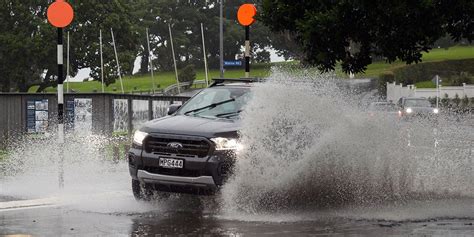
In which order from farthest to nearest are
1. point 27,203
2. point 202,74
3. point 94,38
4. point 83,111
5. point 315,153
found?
1. point 202,74
2. point 94,38
3. point 83,111
4. point 27,203
5. point 315,153

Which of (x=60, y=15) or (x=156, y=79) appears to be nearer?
(x=60, y=15)

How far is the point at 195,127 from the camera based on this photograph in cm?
1222

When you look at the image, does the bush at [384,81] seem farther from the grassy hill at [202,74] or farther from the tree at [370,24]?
the tree at [370,24]

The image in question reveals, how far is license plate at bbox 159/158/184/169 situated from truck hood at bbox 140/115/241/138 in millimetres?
365

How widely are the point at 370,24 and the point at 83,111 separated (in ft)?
45.1

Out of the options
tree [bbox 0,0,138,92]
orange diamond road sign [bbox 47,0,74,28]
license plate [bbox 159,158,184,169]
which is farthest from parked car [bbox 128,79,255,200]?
tree [bbox 0,0,138,92]

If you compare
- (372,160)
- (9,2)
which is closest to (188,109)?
(372,160)

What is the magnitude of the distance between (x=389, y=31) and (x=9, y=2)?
217 ft

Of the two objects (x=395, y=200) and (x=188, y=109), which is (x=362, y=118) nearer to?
(x=395, y=200)

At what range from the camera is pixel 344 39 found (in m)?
14.4

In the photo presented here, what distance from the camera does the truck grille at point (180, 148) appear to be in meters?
11.9

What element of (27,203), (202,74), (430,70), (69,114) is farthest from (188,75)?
(27,203)

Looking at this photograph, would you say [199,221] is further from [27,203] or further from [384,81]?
[384,81]

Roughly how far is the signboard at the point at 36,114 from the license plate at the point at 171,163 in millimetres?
14828
